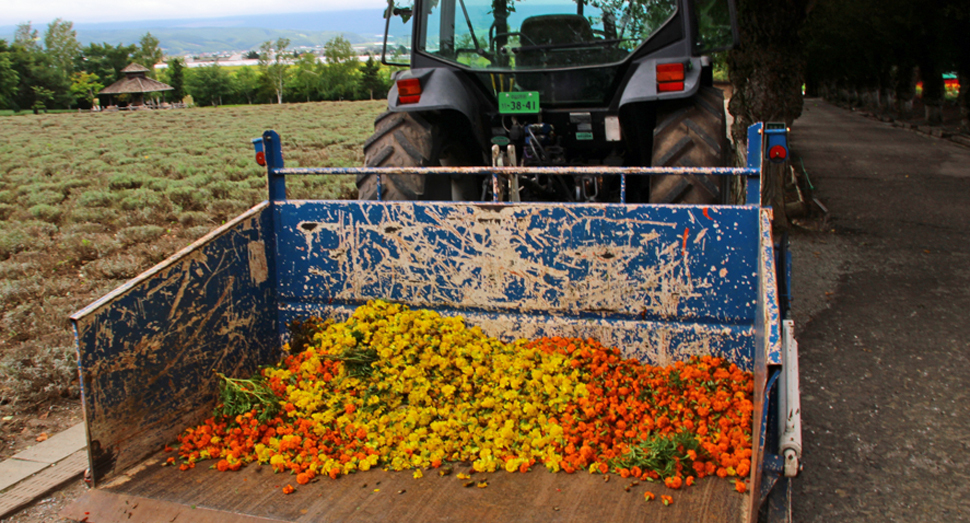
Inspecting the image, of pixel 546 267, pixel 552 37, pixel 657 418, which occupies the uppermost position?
pixel 552 37

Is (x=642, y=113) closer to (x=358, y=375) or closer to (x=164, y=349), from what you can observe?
(x=358, y=375)

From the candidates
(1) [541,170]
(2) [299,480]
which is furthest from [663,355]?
(2) [299,480]

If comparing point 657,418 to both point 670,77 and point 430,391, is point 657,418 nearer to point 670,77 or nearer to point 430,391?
point 430,391

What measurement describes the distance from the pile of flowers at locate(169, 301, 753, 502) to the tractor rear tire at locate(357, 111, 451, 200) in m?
1.21

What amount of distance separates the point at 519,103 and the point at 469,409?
8.33 ft

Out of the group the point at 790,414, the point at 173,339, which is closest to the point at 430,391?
the point at 173,339

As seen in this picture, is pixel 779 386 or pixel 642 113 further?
pixel 642 113

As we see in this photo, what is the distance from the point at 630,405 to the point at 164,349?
1.87m

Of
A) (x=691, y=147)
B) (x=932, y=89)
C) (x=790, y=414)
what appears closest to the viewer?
(x=790, y=414)

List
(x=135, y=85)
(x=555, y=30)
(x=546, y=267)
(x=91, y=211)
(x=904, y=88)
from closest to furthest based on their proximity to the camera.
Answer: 1. (x=546, y=267)
2. (x=555, y=30)
3. (x=91, y=211)
4. (x=904, y=88)
5. (x=135, y=85)

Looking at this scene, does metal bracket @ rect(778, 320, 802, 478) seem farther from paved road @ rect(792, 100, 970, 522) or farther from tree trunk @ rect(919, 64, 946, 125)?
tree trunk @ rect(919, 64, 946, 125)

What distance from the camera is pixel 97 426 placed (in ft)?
8.43

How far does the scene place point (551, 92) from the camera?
4.83 metres

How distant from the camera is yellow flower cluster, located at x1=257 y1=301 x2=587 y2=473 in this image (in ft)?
9.04
